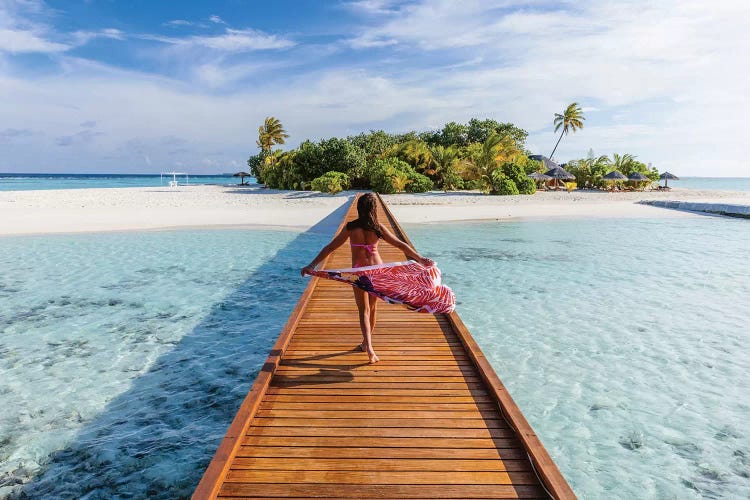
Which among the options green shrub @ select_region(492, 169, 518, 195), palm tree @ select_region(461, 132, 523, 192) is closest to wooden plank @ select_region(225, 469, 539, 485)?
green shrub @ select_region(492, 169, 518, 195)

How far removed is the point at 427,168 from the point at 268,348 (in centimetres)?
3526

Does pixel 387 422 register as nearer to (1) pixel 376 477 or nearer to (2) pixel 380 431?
(2) pixel 380 431

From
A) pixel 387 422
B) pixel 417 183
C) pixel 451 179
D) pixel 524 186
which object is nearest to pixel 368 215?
pixel 387 422

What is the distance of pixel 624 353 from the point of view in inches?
304

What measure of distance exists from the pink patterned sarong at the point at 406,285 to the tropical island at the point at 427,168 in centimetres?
3266

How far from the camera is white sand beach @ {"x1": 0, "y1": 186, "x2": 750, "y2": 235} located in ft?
74.5

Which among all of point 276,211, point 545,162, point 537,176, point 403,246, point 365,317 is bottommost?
point 365,317

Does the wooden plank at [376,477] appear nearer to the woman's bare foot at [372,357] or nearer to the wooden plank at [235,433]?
the wooden plank at [235,433]

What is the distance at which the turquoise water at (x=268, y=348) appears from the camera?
478 centimetres

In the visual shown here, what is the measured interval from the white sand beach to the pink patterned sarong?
59.9 ft

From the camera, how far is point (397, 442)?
3.64 meters

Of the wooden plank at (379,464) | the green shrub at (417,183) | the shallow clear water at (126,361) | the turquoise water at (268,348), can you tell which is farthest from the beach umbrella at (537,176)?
the wooden plank at (379,464)

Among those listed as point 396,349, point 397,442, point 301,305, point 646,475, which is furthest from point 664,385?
point 301,305

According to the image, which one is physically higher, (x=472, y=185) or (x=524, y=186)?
(x=472, y=185)
